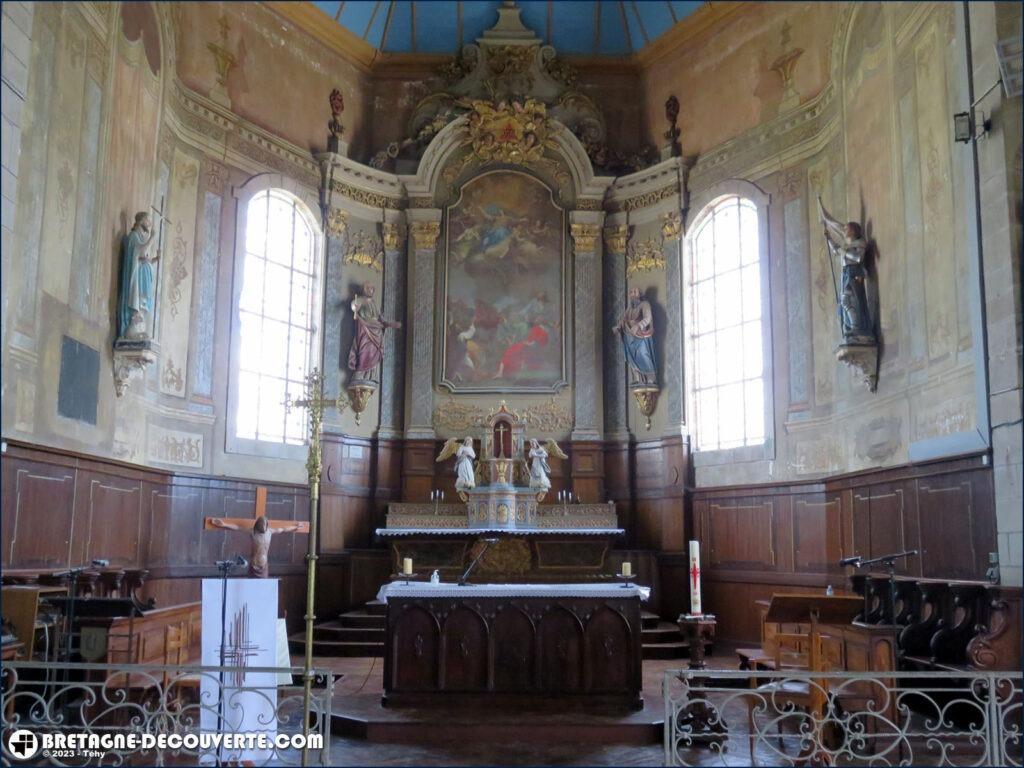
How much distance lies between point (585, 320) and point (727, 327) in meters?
2.37

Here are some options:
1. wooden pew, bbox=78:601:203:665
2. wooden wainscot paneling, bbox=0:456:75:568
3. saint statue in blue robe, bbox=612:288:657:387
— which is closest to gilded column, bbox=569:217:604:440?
saint statue in blue robe, bbox=612:288:657:387

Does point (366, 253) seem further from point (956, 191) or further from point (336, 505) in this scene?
point (956, 191)

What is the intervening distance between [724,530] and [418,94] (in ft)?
29.1

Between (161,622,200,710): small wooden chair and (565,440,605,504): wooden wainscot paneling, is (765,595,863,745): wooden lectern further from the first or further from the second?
(565,440,605,504): wooden wainscot paneling

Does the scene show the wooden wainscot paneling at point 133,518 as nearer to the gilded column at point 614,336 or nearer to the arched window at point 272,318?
the arched window at point 272,318

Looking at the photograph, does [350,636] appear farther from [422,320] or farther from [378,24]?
[378,24]

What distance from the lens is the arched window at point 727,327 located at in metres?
14.5

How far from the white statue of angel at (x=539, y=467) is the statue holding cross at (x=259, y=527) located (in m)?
4.18

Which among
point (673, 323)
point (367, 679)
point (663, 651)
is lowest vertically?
point (367, 679)

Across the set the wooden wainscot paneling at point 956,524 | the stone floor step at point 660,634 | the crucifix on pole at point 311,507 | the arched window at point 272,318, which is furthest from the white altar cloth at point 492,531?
the crucifix on pole at point 311,507

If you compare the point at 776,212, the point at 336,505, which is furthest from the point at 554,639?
the point at 776,212

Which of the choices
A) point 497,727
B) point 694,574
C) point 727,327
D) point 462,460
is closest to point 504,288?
point 462,460

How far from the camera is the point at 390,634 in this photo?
360 inches

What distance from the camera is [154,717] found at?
6.65m
